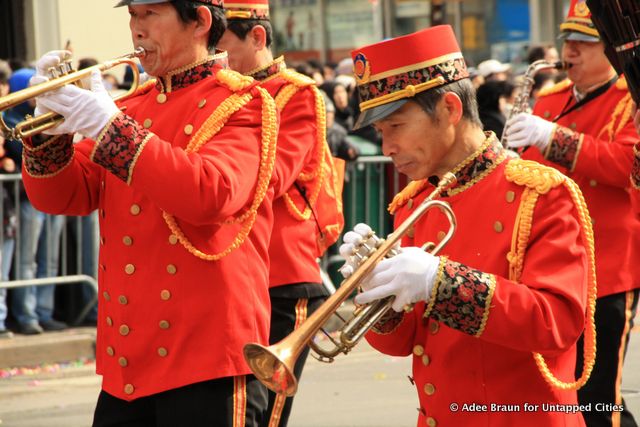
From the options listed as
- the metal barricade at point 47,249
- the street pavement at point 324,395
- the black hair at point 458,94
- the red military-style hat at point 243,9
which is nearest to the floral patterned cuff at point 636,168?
the black hair at point 458,94

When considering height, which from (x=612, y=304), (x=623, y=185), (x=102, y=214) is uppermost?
(x=102, y=214)

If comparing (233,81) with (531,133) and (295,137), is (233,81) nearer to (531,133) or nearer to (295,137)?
(295,137)

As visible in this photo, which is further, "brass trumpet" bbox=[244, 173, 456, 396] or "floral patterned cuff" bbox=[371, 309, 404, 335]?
"floral patterned cuff" bbox=[371, 309, 404, 335]

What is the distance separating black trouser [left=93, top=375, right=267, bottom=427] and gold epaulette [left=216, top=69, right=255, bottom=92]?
877 mm

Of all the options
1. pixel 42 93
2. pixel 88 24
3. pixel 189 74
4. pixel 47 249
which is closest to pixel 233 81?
pixel 189 74

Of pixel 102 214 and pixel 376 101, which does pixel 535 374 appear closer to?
pixel 376 101

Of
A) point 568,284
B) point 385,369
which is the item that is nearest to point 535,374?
point 568,284

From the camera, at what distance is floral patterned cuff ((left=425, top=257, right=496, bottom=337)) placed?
10.4 ft

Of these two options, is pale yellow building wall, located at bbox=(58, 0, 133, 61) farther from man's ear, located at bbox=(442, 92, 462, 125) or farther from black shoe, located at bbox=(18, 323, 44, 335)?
man's ear, located at bbox=(442, 92, 462, 125)

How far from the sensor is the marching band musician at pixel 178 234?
376 cm

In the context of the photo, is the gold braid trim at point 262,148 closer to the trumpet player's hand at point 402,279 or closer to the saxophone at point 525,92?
the trumpet player's hand at point 402,279

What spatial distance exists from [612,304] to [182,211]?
2570mm

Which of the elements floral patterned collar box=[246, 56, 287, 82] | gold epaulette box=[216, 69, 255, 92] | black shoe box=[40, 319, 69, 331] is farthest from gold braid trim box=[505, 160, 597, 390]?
black shoe box=[40, 319, 69, 331]

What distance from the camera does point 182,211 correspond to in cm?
363
